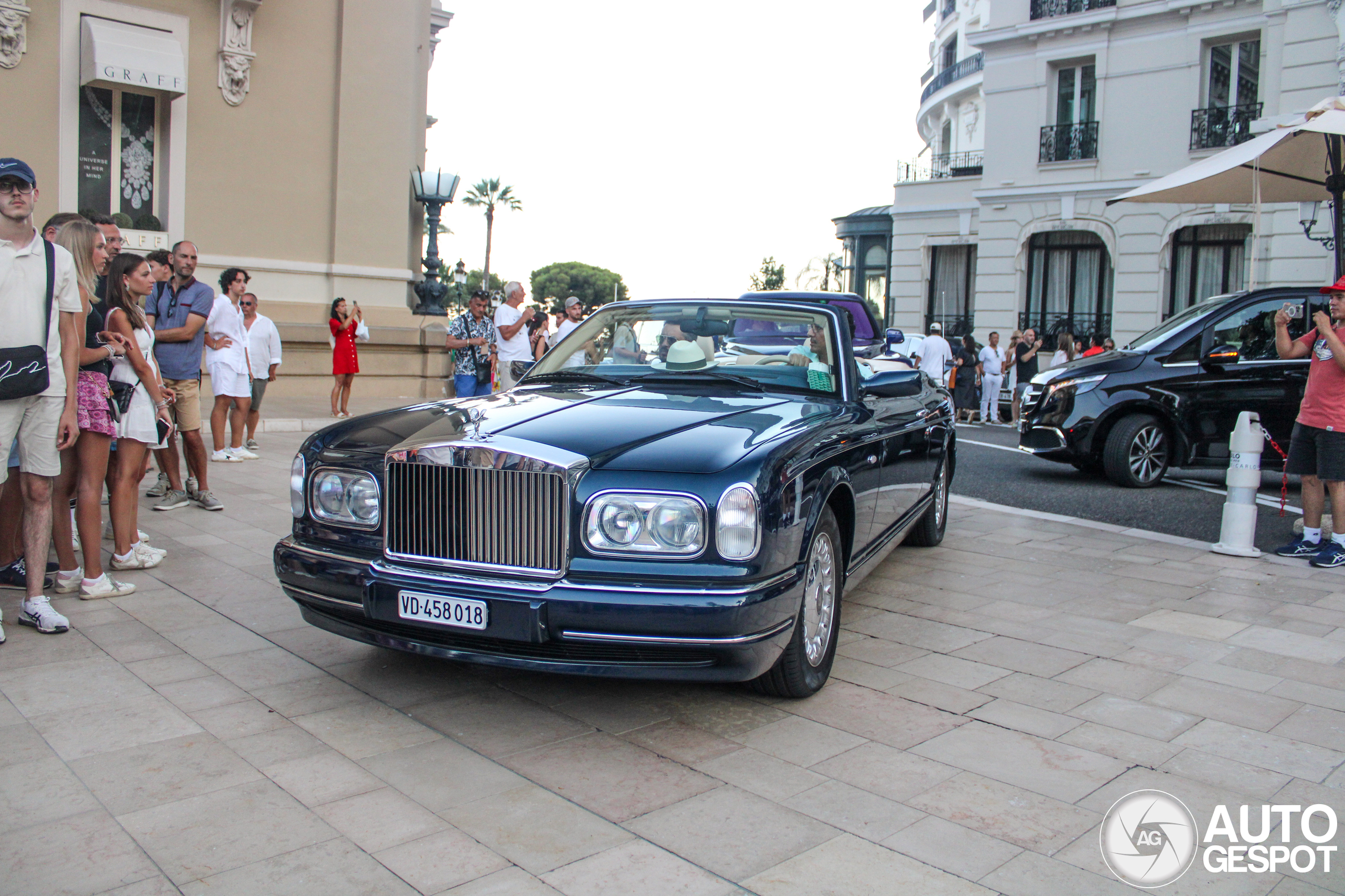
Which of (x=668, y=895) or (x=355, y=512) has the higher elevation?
(x=355, y=512)

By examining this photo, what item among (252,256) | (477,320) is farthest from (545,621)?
(252,256)

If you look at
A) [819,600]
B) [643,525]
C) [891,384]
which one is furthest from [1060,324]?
[643,525]

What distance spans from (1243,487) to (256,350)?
8.54 m

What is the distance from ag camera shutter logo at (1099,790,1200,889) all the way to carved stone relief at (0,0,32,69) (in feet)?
46.0

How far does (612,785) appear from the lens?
10.2 feet

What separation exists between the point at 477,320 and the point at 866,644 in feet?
24.1

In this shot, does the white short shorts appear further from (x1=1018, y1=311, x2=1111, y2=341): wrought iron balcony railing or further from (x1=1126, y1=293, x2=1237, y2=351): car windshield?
(x1=1018, y1=311, x2=1111, y2=341): wrought iron balcony railing

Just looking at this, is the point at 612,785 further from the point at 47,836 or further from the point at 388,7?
the point at 388,7

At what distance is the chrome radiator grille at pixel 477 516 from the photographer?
332cm

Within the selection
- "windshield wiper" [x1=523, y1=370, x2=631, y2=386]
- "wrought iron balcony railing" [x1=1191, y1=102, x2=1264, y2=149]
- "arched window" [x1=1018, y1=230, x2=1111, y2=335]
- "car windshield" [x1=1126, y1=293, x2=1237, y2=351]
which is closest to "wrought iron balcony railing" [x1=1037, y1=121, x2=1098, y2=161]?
"arched window" [x1=1018, y1=230, x2=1111, y2=335]

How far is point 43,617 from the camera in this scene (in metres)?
4.45

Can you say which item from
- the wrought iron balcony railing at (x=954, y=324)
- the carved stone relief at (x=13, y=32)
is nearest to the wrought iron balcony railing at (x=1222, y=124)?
the wrought iron balcony railing at (x=954, y=324)

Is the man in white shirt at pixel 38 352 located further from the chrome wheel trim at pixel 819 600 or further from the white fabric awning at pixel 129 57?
the white fabric awning at pixel 129 57

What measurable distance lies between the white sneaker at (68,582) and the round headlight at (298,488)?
1.89 meters
